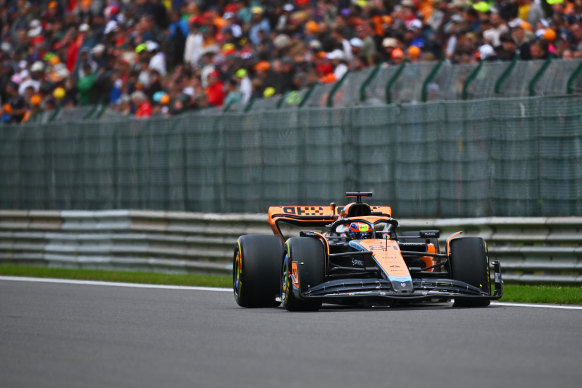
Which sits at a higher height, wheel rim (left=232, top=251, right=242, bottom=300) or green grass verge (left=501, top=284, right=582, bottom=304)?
wheel rim (left=232, top=251, right=242, bottom=300)

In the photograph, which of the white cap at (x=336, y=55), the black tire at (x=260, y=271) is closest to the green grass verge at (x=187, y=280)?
the black tire at (x=260, y=271)

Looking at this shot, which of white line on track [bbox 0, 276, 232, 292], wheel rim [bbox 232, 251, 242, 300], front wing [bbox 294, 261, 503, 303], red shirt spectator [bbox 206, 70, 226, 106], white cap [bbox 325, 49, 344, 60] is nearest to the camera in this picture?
front wing [bbox 294, 261, 503, 303]

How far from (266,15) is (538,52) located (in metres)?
7.54

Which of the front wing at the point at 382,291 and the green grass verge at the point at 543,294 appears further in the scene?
the green grass verge at the point at 543,294

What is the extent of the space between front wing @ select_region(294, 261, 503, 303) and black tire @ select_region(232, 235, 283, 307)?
3.44 ft

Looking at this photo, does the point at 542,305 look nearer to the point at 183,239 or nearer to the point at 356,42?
the point at 183,239

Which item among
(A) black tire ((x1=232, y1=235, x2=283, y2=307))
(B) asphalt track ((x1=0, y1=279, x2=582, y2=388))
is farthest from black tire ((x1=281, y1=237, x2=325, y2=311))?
(A) black tire ((x1=232, y1=235, x2=283, y2=307))

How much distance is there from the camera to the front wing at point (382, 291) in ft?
38.6

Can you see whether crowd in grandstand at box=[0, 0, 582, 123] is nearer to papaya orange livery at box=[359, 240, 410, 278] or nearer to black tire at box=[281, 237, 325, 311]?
papaya orange livery at box=[359, 240, 410, 278]

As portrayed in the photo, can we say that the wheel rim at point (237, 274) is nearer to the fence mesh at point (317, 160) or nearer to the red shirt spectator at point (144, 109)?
the fence mesh at point (317, 160)

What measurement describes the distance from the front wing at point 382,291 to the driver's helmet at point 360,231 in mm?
929

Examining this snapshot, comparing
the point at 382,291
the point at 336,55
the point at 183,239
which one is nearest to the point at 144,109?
the point at 336,55

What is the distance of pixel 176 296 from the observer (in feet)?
50.0

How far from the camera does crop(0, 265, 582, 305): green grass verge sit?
13844mm
